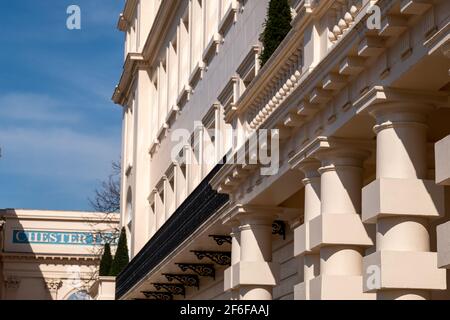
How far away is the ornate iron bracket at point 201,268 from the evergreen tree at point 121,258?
13.5 m

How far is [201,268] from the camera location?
27.8m

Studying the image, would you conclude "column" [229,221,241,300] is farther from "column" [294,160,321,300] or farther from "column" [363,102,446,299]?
"column" [363,102,446,299]

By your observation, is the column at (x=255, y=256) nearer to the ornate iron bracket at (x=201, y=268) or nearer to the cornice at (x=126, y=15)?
the ornate iron bracket at (x=201, y=268)

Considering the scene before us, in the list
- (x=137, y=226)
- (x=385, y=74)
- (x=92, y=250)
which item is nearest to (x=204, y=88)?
(x=137, y=226)

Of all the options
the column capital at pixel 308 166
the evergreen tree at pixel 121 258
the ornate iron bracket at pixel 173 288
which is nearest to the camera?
the column capital at pixel 308 166

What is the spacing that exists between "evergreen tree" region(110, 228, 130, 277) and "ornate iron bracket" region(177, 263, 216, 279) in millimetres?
13482

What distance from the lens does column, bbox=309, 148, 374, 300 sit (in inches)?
531

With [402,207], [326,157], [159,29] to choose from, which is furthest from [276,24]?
[159,29]

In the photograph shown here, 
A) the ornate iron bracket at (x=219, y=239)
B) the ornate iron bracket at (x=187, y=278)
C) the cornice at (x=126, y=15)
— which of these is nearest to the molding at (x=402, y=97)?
the ornate iron bracket at (x=219, y=239)

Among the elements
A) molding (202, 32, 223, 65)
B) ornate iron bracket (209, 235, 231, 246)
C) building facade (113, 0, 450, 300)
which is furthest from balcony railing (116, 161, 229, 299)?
molding (202, 32, 223, 65)

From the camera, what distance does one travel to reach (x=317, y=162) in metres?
14.6

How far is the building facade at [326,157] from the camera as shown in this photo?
1165cm
